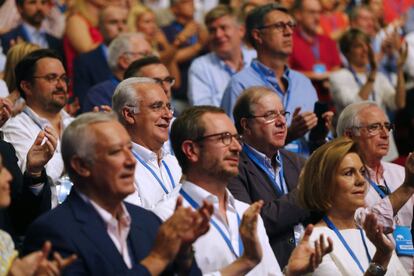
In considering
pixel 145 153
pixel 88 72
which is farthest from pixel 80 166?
pixel 88 72

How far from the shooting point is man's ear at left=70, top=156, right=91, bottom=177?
15.2 ft

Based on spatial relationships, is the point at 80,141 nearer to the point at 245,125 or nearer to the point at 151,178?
the point at 151,178

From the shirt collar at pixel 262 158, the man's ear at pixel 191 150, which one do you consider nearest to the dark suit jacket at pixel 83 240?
the man's ear at pixel 191 150

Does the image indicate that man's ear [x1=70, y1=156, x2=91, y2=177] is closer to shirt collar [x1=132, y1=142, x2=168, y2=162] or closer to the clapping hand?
the clapping hand

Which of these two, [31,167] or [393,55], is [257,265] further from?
[393,55]

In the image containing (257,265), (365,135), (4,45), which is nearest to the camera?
(257,265)

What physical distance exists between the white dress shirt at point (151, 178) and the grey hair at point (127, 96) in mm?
279

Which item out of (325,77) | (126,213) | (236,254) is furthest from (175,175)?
(325,77)

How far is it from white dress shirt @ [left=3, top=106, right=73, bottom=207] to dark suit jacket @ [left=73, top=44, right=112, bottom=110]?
2.11 m

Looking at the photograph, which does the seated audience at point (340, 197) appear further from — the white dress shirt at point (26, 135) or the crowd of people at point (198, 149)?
the white dress shirt at point (26, 135)

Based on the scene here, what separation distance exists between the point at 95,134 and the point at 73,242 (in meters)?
0.47

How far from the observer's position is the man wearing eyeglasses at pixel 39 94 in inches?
272

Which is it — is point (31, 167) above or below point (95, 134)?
below

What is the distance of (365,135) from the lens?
712cm
